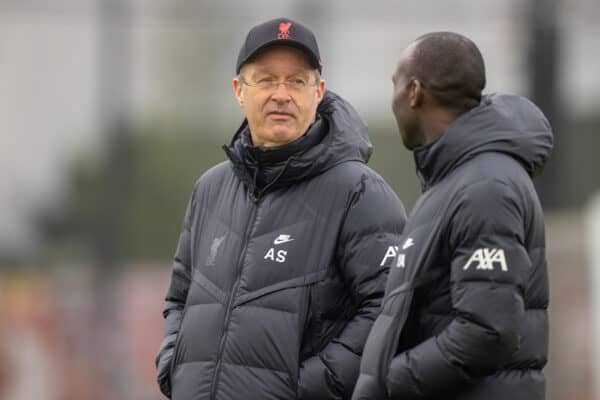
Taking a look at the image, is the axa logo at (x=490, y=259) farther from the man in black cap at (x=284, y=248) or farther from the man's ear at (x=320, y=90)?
the man's ear at (x=320, y=90)

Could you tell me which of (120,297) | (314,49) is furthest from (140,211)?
(314,49)

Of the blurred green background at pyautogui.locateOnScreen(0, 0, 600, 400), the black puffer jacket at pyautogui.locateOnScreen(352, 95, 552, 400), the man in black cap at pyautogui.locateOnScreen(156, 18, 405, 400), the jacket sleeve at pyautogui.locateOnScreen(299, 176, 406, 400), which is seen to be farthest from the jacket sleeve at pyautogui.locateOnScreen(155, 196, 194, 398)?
the blurred green background at pyautogui.locateOnScreen(0, 0, 600, 400)

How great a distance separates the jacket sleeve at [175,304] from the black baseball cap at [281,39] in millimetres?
623

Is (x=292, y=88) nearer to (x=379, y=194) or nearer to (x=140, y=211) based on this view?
(x=379, y=194)

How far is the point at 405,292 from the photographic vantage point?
4.02 meters

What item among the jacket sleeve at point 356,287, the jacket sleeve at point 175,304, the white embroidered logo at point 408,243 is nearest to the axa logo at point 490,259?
the white embroidered logo at point 408,243

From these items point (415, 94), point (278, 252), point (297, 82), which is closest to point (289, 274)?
point (278, 252)

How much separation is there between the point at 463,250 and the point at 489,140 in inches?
14.0

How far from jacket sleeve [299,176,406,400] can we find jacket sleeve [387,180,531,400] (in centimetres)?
53

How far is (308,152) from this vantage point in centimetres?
469

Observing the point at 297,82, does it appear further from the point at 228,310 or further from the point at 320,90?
the point at 228,310

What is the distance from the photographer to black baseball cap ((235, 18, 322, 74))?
471cm

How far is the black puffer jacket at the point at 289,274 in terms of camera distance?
4.48 meters

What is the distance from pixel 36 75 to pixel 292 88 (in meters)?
15.4
